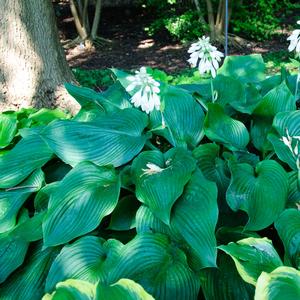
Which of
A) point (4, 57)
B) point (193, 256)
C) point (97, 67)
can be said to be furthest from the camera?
point (97, 67)

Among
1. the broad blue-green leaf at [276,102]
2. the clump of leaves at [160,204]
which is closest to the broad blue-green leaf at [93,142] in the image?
the clump of leaves at [160,204]

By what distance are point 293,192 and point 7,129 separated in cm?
171

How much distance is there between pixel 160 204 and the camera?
5.90 feet

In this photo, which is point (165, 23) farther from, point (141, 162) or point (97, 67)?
point (141, 162)

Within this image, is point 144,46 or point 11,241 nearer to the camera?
point 11,241

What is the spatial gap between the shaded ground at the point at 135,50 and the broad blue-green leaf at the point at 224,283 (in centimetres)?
663

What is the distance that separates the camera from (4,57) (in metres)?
4.24

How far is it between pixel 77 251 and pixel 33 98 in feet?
8.94

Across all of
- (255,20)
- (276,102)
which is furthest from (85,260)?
(255,20)

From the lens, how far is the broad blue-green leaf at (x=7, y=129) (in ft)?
9.30

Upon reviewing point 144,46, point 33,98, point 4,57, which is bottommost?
point 144,46

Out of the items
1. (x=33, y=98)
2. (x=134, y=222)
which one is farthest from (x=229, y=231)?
(x=33, y=98)

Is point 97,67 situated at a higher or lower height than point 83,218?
Result: lower

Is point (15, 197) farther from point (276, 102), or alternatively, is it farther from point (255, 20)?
point (255, 20)
